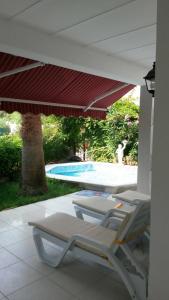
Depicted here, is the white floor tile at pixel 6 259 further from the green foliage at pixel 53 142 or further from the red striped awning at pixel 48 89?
the green foliage at pixel 53 142

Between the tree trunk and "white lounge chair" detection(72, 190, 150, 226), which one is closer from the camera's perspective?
"white lounge chair" detection(72, 190, 150, 226)

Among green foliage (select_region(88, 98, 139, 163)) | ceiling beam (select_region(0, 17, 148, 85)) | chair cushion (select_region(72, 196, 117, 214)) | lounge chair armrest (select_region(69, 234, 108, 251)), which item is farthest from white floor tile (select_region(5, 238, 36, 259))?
green foliage (select_region(88, 98, 139, 163))

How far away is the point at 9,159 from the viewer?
1460 centimetres

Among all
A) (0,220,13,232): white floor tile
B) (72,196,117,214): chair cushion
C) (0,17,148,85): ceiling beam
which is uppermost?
(0,17,148,85): ceiling beam

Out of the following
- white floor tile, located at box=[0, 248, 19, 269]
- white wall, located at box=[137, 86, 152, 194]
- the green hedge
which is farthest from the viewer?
the green hedge

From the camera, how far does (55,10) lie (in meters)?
4.66

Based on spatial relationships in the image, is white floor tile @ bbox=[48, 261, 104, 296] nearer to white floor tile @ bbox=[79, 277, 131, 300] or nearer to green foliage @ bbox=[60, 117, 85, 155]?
white floor tile @ bbox=[79, 277, 131, 300]

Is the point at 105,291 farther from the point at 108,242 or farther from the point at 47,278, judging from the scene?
the point at 47,278

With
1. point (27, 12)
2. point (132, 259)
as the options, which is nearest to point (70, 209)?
point (132, 259)

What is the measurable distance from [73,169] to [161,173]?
51.5 feet

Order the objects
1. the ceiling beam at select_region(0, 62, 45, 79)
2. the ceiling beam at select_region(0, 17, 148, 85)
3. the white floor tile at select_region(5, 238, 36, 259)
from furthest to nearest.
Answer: the ceiling beam at select_region(0, 62, 45, 79), the white floor tile at select_region(5, 238, 36, 259), the ceiling beam at select_region(0, 17, 148, 85)

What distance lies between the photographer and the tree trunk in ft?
36.1

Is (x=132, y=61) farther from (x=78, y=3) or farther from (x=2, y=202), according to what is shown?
(x=2, y=202)

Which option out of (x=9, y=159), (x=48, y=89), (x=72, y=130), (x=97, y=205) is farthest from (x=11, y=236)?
(x=72, y=130)
